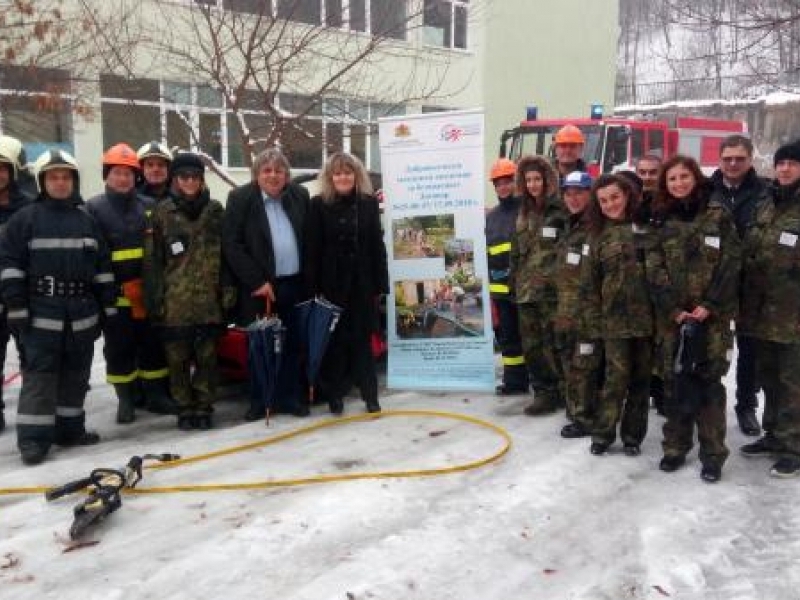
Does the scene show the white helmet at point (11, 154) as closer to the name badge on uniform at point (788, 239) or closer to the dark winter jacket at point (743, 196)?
the dark winter jacket at point (743, 196)

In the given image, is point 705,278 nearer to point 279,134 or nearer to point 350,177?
point 350,177

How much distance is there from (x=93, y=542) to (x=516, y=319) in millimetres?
3458

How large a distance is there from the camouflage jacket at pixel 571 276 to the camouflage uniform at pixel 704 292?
21.4 inches

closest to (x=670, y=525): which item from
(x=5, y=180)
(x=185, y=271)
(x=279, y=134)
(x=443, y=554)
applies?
(x=443, y=554)

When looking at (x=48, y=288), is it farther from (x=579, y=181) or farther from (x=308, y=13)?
(x=308, y=13)

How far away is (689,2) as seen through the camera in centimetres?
836

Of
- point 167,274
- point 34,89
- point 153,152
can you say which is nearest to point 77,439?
point 167,274

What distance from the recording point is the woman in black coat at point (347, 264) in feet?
17.5

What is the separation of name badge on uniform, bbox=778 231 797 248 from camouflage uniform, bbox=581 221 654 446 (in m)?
0.72

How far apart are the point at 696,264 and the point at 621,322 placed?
1.74 feet

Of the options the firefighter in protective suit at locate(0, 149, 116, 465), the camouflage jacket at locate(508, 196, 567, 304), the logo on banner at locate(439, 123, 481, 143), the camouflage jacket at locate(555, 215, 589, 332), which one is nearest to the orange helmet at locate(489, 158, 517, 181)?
the logo on banner at locate(439, 123, 481, 143)

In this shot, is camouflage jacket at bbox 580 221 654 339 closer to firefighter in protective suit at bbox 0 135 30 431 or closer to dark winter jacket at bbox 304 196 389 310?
dark winter jacket at bbox 304 196 389 310

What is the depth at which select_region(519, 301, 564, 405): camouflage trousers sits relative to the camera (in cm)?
546

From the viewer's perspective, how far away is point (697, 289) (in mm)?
4152
